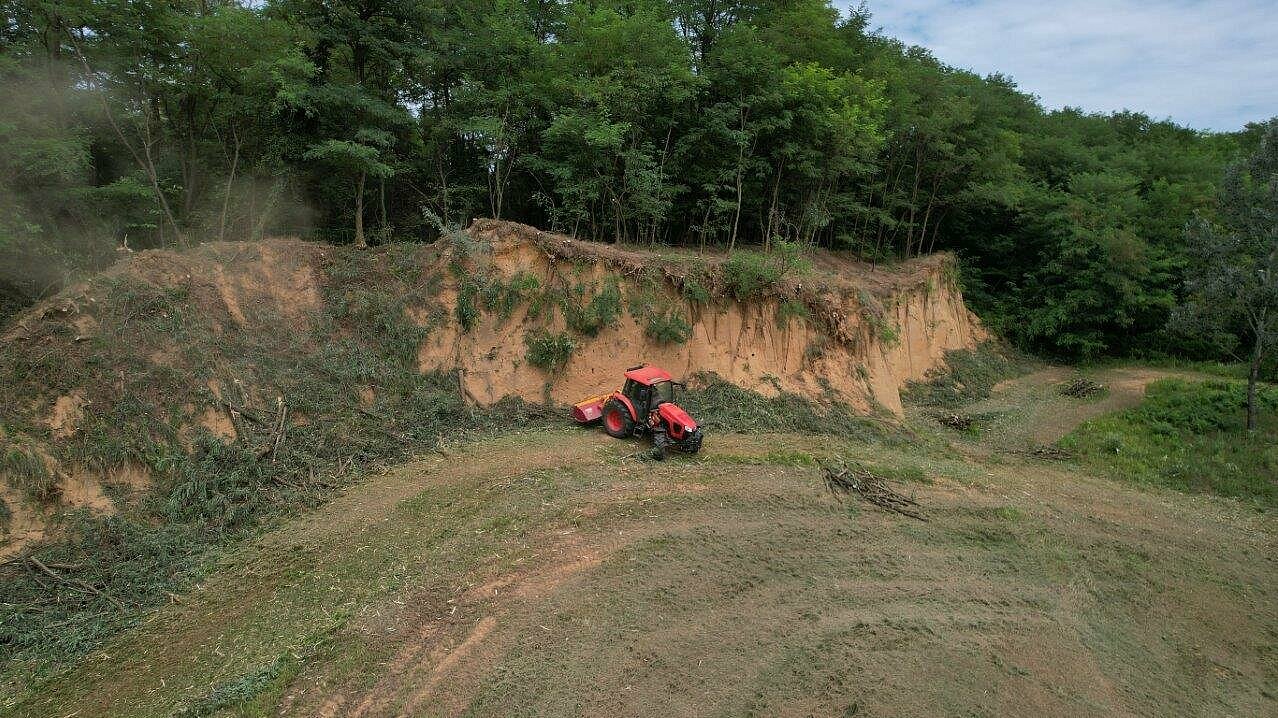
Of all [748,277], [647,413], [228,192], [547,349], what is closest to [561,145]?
[748,277]

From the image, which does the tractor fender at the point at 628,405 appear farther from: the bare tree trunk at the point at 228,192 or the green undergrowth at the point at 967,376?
the green undergrowth at the point at 967,376

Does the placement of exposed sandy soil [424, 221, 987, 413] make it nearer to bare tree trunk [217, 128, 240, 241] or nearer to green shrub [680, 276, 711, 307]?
green shrub [680, 276, 711, 307]

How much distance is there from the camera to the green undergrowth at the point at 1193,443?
14016 mm

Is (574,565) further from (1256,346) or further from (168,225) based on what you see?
(1256,346)

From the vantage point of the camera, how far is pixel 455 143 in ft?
67.3

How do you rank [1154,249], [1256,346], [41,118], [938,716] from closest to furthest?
[938,716] < [41,118] < [1256,346] < [1154,249]

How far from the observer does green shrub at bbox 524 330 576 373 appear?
1470 cm

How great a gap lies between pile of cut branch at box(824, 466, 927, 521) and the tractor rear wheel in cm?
435

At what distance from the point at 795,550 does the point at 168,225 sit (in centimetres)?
1904

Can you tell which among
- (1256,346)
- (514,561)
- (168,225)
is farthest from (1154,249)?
(168,225)

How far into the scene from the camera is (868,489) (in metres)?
11.2

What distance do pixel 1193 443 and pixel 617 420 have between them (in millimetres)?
16425

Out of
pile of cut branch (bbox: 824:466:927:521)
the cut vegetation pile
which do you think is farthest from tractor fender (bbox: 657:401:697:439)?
the cut vegetation pile

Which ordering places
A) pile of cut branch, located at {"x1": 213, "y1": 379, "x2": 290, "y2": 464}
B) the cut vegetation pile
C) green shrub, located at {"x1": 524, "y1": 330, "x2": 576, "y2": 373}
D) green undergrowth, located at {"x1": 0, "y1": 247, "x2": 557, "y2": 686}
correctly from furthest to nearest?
green shrub, located at {"x1": 524, "y1": 330, "x2": 576, "y2": 373} → pile of cut branch, located at {"x1": 213, "y1": 379, "x2": 290, "y2": 464} → the cut vegetation pile → green undergrowth, located at {"x1": 0, "y1": 247, "x2": 557, "y2": 686}
